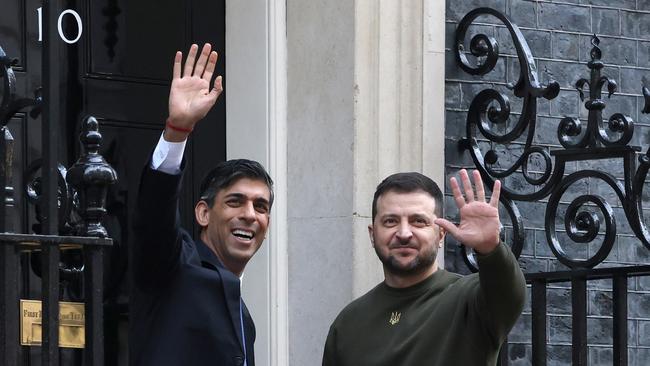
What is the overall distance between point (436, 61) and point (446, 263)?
2.89 feet

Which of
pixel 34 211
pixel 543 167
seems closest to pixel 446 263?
pixel 543 167

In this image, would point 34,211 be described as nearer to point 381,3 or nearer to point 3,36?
point 3,36

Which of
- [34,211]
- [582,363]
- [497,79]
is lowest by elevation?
[582,363]

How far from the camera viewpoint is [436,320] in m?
5.94

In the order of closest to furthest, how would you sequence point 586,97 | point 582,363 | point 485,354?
point 485,354
point 582,363
point 586,97

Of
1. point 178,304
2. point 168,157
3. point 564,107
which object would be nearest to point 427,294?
point 178,304

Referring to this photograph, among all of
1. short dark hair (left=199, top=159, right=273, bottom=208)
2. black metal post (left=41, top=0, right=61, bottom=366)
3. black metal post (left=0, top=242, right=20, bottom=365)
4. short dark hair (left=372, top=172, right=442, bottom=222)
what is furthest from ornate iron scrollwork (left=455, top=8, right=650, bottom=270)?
black metal post (left=0, top=242, right=20, bottom=365)

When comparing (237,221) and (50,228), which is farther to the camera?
(237,221)

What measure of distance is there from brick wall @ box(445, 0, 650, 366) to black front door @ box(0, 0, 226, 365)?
118cm

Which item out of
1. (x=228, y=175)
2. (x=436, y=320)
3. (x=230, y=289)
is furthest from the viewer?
(x=436, y=320)

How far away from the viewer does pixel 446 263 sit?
25.3 ft

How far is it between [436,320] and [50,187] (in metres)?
1.36

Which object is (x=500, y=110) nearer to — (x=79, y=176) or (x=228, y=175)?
(x=228, y=175)

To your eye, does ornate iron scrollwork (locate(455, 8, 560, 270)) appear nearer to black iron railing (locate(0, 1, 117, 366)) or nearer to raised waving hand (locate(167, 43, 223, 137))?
raised waving hand (locate(167, 43, 223, 137))
